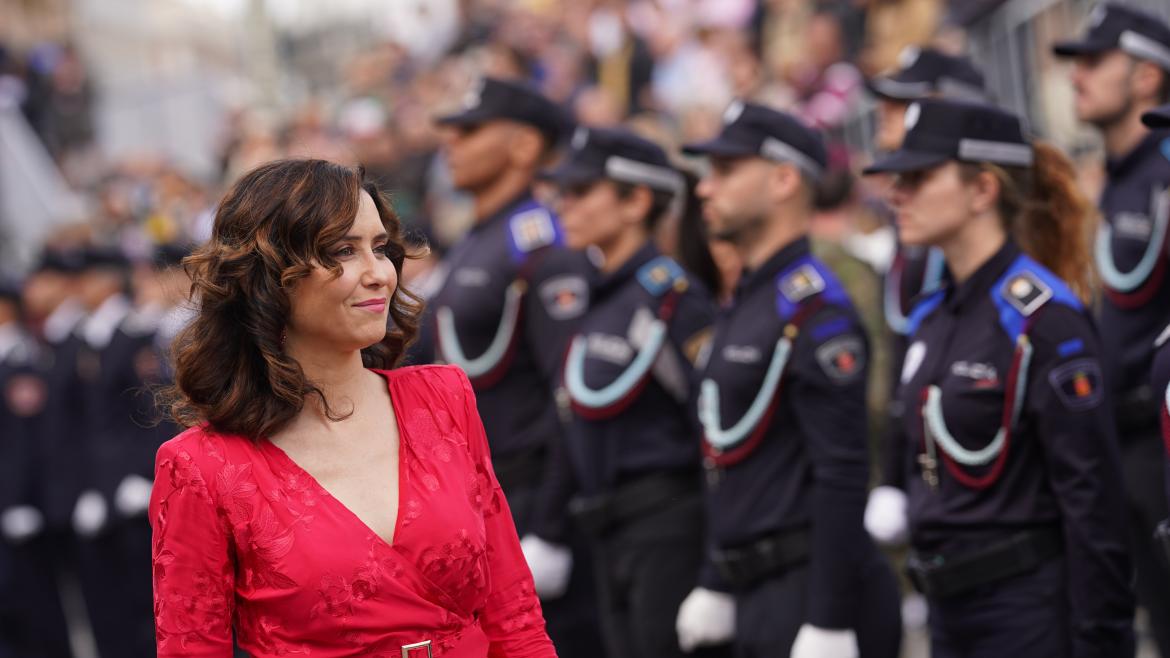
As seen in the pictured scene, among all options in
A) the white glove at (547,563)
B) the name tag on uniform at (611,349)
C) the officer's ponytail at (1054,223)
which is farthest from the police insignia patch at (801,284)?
the white glove at (547,563)

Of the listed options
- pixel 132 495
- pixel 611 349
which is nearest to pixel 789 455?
pixel 611 349

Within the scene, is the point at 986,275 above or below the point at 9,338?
below

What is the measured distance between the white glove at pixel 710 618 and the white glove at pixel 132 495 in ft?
17.3

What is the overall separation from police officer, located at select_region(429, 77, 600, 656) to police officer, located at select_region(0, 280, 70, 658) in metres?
4.66

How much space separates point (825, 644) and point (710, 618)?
589 mm

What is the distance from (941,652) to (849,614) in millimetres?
288

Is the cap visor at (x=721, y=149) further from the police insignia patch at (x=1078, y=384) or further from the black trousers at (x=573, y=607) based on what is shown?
the black trousers at (x=573, y=607)

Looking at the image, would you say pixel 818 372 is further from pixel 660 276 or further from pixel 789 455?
pixel 660 276

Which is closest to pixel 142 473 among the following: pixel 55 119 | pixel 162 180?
pixel 162 180

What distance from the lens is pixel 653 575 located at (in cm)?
546

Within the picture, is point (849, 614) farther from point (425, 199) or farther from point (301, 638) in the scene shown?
point (425, 199)

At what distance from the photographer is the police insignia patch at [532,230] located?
6477mm

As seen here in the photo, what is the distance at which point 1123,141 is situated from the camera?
5.74 meters

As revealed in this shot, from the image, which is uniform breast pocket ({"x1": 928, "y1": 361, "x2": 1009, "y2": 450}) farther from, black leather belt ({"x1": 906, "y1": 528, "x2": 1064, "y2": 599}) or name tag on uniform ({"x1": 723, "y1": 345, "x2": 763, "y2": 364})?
name tag on uniform ({"x1": 723, "y1": 345, "x2": 763, "y2": 364})
